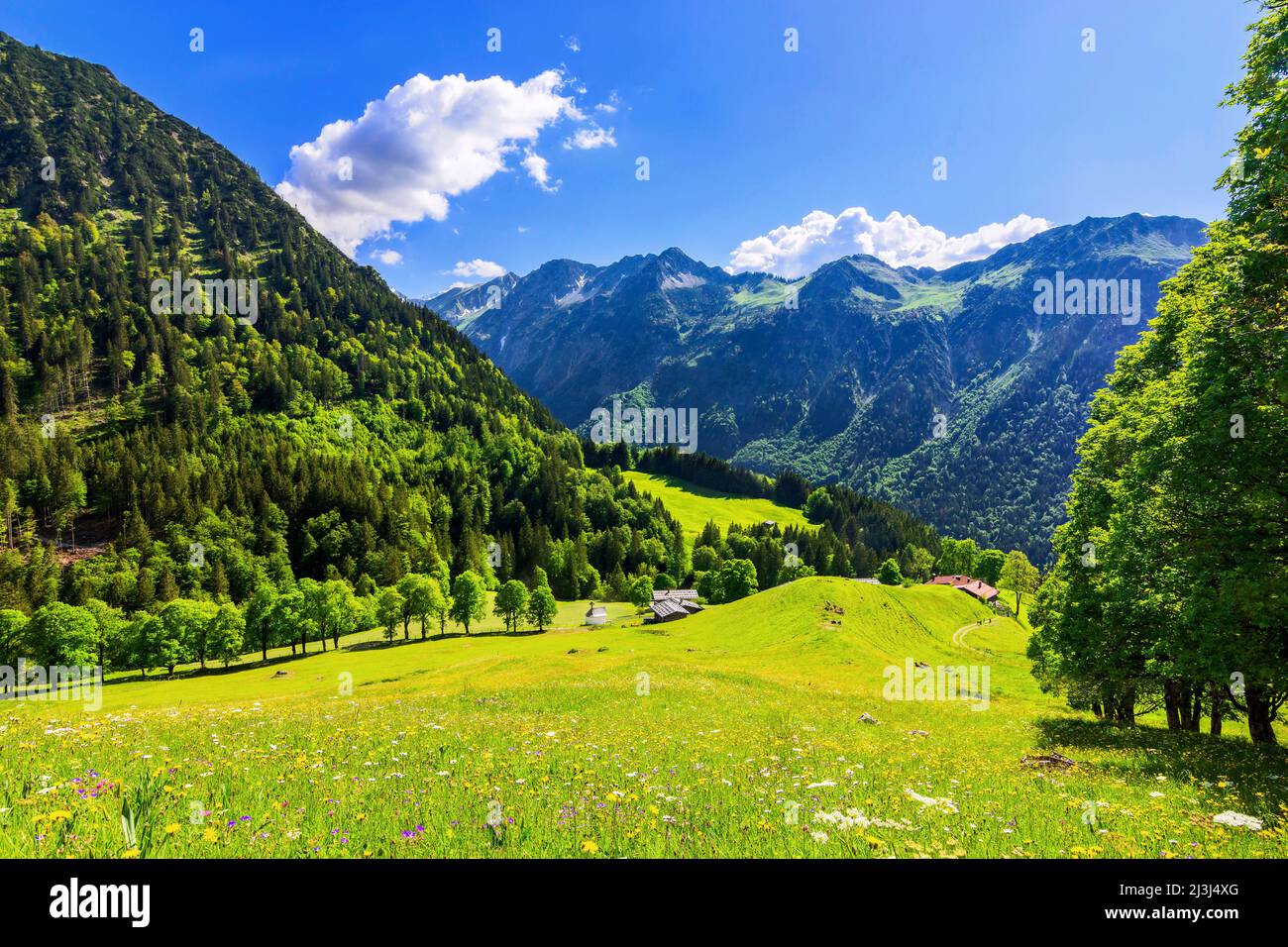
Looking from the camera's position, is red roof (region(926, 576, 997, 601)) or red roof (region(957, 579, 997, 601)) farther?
red roof (region(926, 576, 997, 601))

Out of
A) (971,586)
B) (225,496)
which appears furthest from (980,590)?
(225,496)

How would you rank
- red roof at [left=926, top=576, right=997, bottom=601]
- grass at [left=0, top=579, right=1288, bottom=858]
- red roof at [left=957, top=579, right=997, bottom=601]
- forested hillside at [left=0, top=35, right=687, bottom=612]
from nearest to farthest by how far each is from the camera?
grass at [left=0, top=579, right=1288, bottom=858]
forested hillside at [left=0, top=35, right=687, bottom=612]
red roof at [left=957, top=579, right=997, bottom=601]
red roof at [left=926, top=576, right=997, bottom=601]

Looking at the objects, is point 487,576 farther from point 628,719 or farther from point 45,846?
point 45,846

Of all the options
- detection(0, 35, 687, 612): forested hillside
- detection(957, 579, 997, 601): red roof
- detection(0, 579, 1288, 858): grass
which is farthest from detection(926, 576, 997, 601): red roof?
detection(0, 579, 1288, 858): grass

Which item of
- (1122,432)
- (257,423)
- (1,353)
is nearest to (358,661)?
(1122,432)

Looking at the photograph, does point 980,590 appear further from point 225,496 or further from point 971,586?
point 225,496

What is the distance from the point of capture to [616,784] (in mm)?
10938

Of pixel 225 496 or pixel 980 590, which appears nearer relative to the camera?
pixel 225 496

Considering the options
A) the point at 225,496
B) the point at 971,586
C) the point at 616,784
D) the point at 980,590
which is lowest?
the point at 980,590

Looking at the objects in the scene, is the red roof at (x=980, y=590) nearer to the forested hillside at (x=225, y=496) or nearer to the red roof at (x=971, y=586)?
the red roof at (x=971, y=586)

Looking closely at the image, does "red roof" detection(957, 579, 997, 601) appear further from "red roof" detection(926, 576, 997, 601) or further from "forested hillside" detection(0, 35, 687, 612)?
"forested hillside" detection(0, 35, 687, 612)

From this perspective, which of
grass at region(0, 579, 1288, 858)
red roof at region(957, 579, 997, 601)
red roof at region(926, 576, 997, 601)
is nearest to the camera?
grass at region(0, 579, 1288, 858)

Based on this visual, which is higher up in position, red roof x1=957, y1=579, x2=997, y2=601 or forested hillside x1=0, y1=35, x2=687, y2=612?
forested hillside x1=0, y1=35, x2=687, y2=612

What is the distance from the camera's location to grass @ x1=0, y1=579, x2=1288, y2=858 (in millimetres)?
7148
